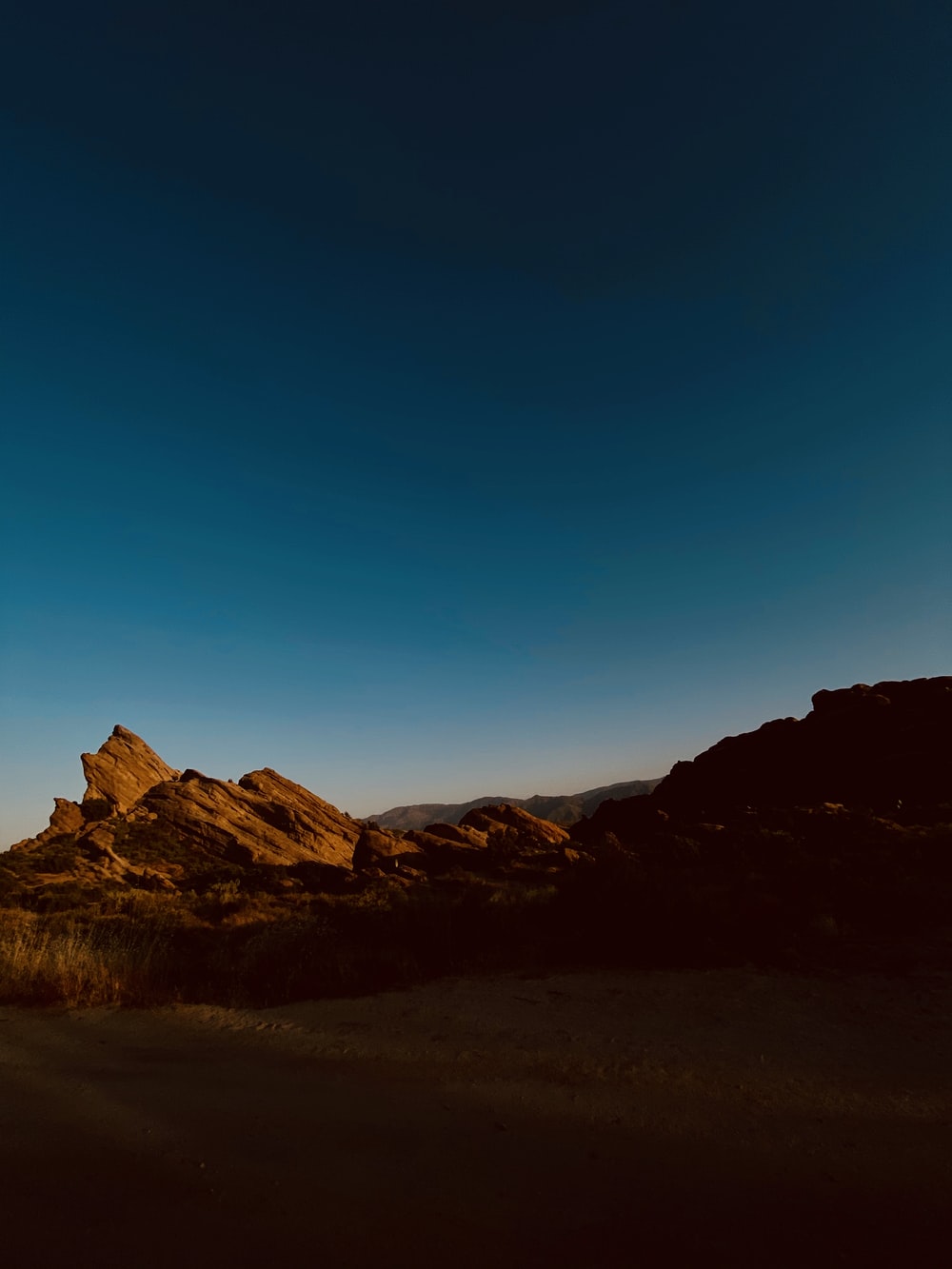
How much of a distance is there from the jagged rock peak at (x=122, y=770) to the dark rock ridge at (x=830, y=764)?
3634cm

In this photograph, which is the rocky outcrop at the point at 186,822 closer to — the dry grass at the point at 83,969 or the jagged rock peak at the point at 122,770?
the jagged rock peak at the point at 122,770

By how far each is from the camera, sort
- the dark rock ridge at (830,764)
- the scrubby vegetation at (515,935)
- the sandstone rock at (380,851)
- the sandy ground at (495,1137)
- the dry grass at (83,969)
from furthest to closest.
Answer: the dark rock ridge at (830,764), the sandstone rock at (380,851), the scrubby vegetation at (515,935), the dry grass at (83,969), the sandy ground at (495,1137)

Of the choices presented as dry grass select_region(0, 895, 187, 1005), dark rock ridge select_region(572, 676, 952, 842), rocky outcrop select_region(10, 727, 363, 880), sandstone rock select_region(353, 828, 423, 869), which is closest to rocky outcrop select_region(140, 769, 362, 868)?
rocky outcrop select_region(10, 727, 363, 880)

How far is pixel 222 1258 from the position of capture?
3211 millimetres

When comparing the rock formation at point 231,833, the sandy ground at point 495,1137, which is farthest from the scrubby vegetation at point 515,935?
the rock formation at point 231,833

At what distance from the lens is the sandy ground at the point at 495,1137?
3342 millimetres

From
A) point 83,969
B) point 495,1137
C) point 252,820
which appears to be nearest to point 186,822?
point 252,820

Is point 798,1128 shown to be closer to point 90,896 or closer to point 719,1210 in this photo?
point 719,1210

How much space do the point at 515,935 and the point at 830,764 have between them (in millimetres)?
38089

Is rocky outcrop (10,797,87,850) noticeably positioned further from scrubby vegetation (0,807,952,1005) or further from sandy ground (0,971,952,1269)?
sandy ground (0,971,952,1269)

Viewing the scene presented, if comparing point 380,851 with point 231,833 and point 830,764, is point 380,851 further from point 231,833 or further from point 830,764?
point 830,764

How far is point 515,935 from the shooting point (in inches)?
427

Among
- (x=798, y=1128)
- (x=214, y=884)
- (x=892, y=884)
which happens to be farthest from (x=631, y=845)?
(x=798, y=1128)

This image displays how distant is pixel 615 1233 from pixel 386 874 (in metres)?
23.3
